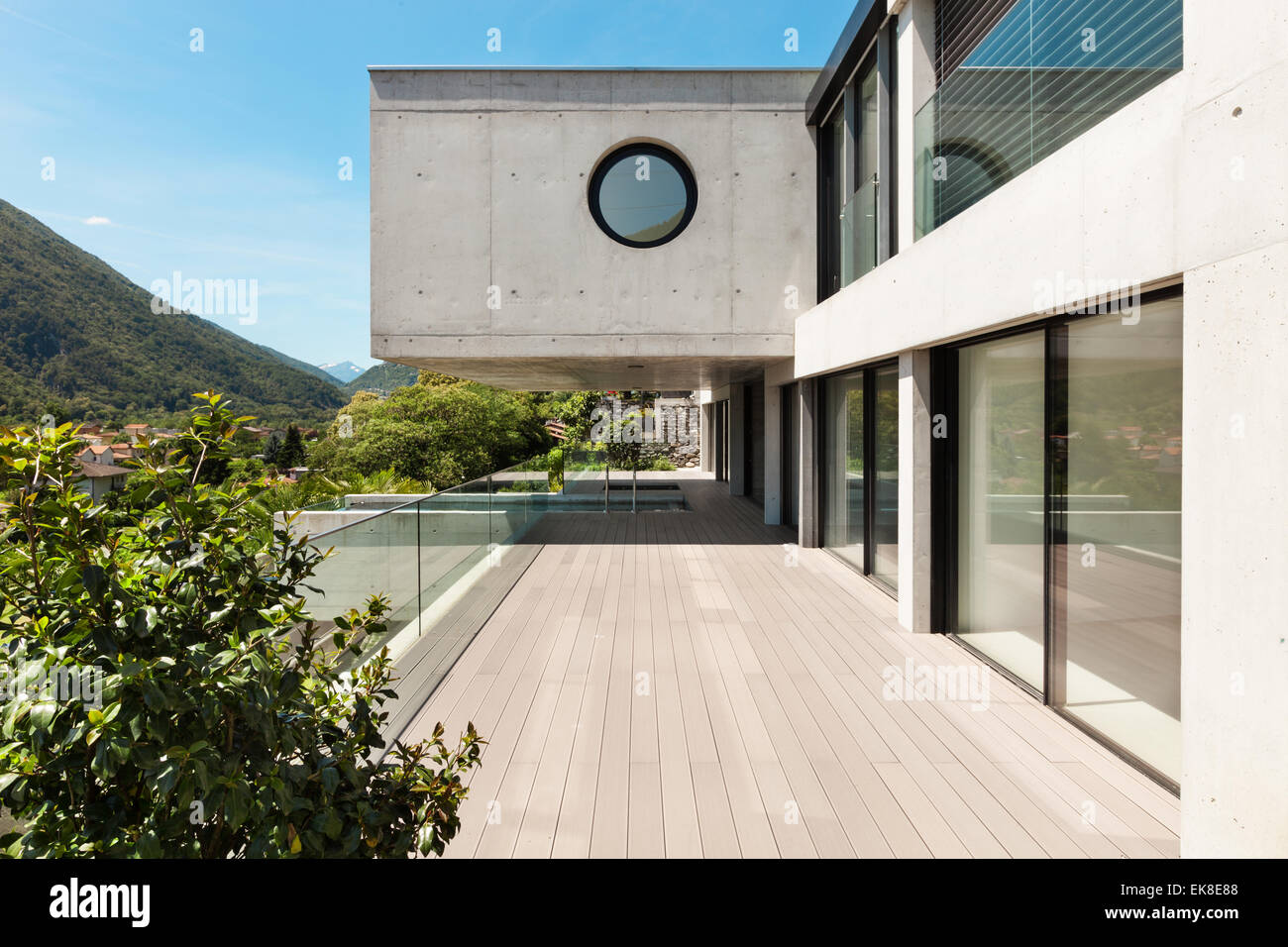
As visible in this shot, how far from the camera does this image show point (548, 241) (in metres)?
10.1

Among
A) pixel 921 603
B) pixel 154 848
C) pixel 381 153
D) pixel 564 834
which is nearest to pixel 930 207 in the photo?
pixel 921 603

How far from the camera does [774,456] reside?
43.5 feet

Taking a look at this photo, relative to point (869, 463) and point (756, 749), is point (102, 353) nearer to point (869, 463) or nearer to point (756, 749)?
point (869, 463)

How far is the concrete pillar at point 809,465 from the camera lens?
10453mm

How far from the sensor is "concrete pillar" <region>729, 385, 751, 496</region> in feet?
60.5

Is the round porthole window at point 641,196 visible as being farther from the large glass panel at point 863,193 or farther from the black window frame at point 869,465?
the black window frame at point 869,465

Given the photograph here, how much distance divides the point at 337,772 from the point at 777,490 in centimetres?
1195

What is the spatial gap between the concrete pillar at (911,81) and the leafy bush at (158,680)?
21.2 ft

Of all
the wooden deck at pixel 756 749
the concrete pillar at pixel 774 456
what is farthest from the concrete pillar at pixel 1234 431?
the concrete pillar at pixel 774 456

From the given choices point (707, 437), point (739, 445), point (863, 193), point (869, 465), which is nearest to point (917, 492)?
point (869, 465)
